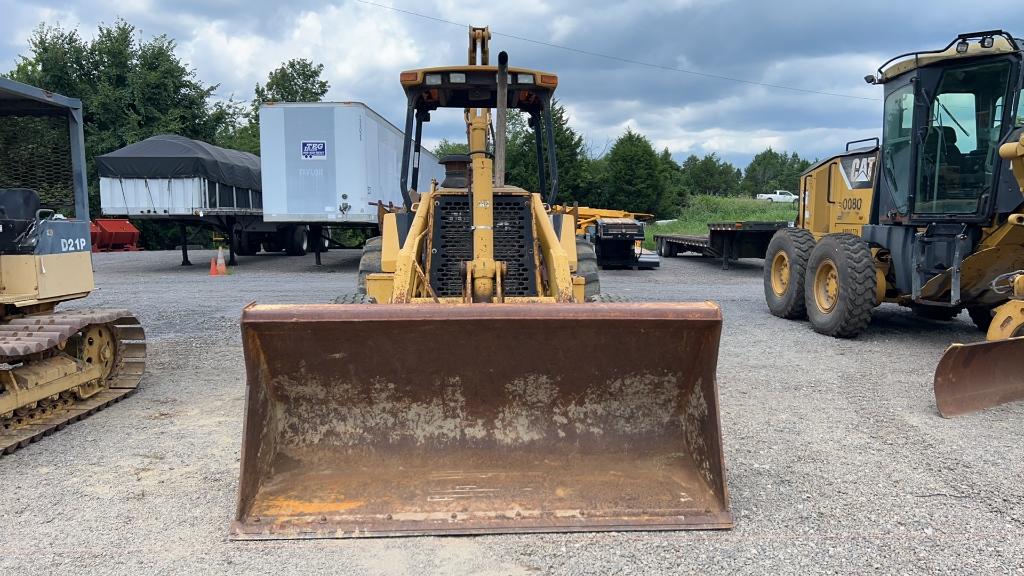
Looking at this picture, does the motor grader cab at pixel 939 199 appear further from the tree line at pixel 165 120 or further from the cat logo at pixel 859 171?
the tree line at pixel 165 120

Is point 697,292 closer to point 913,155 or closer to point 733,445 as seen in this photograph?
point 913,155

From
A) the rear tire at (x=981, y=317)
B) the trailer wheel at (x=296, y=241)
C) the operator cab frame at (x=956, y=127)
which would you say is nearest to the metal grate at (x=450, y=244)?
the operator cab frame at (x=956, y=127)

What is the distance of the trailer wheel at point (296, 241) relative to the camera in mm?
21484

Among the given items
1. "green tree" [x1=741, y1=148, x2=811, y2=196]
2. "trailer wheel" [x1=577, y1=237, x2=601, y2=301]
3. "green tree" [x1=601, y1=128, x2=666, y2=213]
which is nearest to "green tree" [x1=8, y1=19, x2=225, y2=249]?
"green tree" [x1=601, y1=128, x2=666, y2=213]

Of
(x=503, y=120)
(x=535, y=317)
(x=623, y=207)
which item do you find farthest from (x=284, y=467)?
(x=623, y=207)

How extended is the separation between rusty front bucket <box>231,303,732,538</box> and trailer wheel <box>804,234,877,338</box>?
4.73 m

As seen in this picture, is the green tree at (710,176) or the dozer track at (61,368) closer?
the dozer track at (61,368)

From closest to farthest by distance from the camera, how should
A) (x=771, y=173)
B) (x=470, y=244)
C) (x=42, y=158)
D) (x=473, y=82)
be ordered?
(x=42, y=158) < (x=470, y=244) < (x=473, y=82) < (x=771, y=173)

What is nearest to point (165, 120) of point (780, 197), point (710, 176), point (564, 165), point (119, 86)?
point (119, 86)

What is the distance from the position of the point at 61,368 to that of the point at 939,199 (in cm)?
788

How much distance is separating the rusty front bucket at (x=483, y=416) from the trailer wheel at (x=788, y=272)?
6.01 m

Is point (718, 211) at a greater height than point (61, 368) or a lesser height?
greater

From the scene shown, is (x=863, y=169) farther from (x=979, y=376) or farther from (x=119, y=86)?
(x=119, y=86)

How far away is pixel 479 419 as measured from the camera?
3520 millimetres
